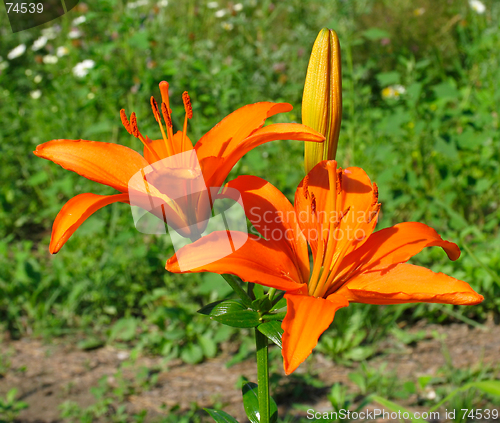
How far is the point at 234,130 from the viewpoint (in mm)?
815

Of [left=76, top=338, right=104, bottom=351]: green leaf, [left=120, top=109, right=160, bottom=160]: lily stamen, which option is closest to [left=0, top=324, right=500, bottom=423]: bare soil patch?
[left=76, top=338, right=104, bottom=351]: green leaf

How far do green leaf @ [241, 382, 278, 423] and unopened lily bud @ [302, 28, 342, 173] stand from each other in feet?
1.84

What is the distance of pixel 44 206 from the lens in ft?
12.0

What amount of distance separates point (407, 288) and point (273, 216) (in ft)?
0.87

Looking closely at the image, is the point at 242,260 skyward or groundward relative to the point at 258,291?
skyward

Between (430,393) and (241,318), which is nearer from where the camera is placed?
(241,318)

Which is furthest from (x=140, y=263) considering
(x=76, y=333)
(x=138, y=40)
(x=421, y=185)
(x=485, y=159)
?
(x=485, y=159)

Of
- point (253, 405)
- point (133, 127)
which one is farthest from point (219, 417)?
point (133, 127)

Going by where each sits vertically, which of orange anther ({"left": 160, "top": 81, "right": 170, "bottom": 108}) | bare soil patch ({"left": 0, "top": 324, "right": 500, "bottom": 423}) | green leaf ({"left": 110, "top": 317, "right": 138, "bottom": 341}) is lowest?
bare soil patch ({"left": 0, "top": 324, "right": 500, "bottom": 423})

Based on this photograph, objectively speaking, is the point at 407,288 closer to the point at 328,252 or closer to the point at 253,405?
the point at 328,252

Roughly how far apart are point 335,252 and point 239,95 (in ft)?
8.94

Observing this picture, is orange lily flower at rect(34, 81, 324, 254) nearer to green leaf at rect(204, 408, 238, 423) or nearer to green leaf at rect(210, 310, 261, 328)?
green leaf at rect(210, 310, 261, 328)

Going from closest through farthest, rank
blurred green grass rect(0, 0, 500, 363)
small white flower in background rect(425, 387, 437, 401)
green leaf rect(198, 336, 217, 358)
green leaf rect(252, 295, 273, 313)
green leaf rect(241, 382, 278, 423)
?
green leaf rect(252, 295, 273, 313), green leaf rect(241, 382, 278, 423), small white flower in background rect(425, 387, 437, 401), green leaf rect(198, 336, 217, 358), blurred green grass rect(0, 0, 500, 363)

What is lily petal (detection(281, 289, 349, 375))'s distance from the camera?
2.00 ft
